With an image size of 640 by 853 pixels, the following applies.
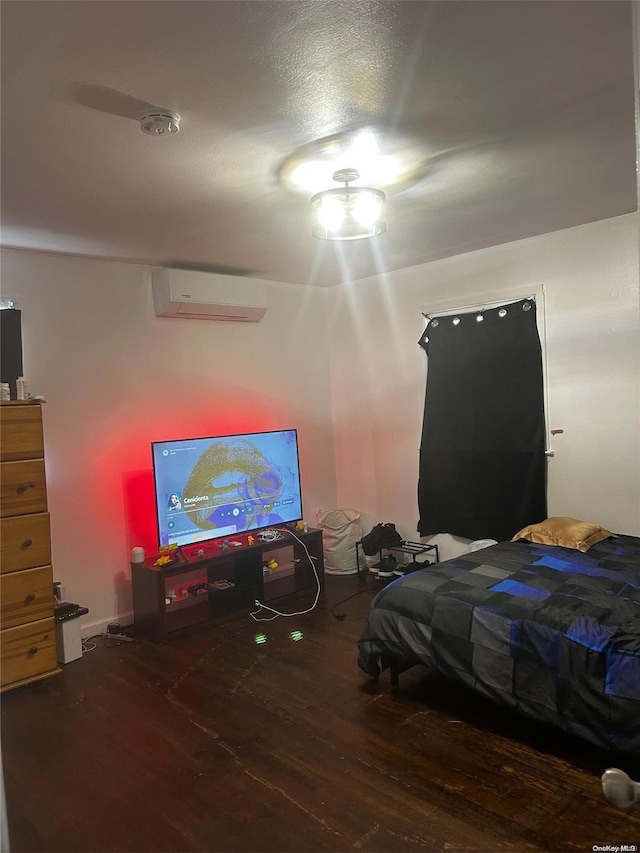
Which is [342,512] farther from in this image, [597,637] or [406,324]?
[597,637]

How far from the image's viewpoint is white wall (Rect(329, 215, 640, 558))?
12.1 ft

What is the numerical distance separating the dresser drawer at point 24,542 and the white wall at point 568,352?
2.83 m

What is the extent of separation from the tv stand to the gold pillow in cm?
167

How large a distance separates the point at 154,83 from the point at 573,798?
9.11ft

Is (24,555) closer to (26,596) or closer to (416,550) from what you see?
(26,596)

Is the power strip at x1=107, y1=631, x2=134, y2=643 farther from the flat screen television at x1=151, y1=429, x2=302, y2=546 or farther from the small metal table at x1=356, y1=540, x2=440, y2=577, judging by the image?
the small metal table at x1=356, y1=540, x2=440, y2=577

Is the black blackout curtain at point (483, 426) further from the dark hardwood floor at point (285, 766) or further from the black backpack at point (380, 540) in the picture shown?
the dark hardwood floor at point (285, 766)

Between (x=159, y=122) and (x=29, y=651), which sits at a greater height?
(x=159, y=122)

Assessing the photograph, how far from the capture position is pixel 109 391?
4.00 m

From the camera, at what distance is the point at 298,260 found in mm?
4324

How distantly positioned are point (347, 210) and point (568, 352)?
1885 millimetres

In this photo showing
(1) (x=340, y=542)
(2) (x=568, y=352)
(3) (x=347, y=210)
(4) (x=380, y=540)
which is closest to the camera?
(3) (x=347, y=210)

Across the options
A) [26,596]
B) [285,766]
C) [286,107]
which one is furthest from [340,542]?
[286,107]

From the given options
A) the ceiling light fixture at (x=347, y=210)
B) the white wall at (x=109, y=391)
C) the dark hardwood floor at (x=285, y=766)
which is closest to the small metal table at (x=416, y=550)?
the dark hardwood floor at (x=285, y=766)
